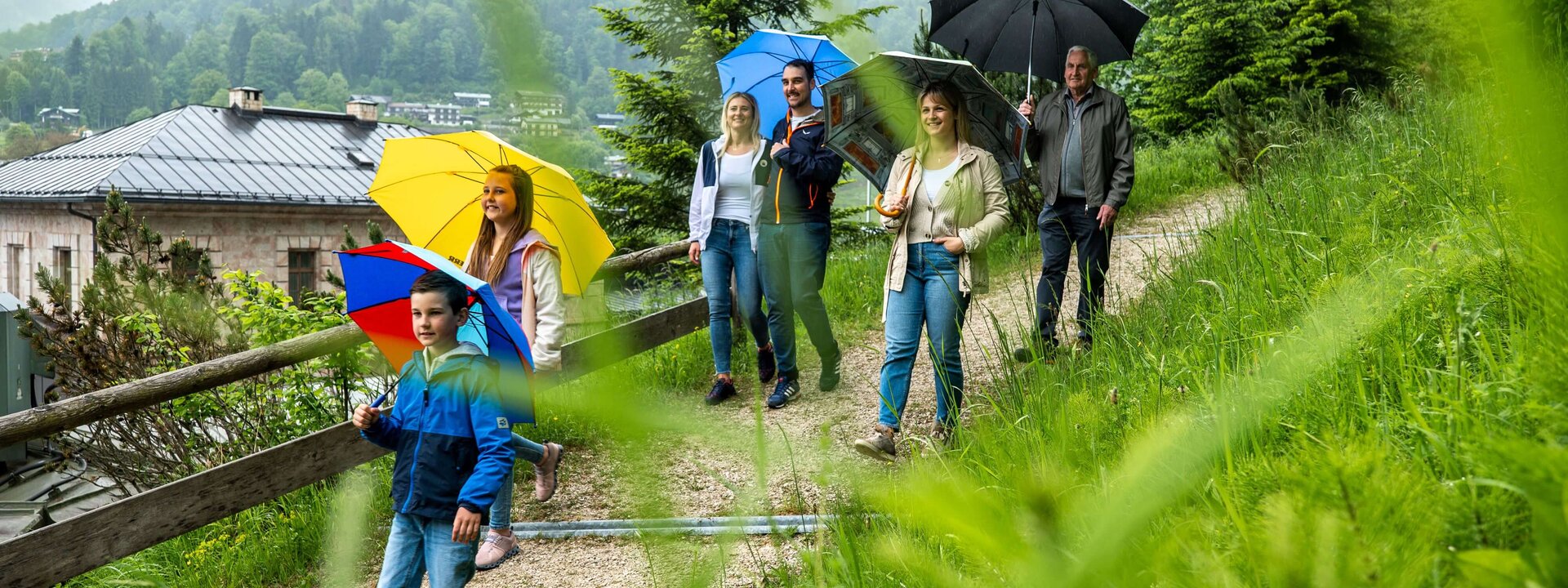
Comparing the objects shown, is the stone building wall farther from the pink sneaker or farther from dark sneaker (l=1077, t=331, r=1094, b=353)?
dark sneaker (l=1077, t=331, r=1094, b=353)

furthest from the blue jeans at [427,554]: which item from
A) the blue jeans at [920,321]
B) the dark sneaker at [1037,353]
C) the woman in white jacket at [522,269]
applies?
the blue jeans at [920,321]

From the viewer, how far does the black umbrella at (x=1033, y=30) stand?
600cm

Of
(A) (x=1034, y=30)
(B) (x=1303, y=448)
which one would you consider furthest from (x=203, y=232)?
(B) (x=1303, y=448)

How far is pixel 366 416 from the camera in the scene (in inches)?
118

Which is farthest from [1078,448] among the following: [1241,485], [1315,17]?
[1315,17]

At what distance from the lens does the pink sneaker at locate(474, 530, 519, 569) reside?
4.11m

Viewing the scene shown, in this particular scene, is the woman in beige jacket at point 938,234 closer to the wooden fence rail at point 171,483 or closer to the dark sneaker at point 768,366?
the wooden fence rail at point 171,483

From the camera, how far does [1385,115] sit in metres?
6.41

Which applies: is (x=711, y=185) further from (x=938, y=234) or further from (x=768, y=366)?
(x=938, y=234)

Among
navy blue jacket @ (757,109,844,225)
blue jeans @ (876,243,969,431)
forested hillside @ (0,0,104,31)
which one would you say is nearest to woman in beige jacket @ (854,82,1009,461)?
blue jeans @ (876,243,969,431)

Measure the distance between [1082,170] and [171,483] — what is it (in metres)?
4.55

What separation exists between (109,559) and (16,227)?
3323 centimetres

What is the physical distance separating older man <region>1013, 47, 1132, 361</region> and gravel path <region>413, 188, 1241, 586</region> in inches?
10.1

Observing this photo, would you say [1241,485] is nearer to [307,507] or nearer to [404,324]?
[404,324]
